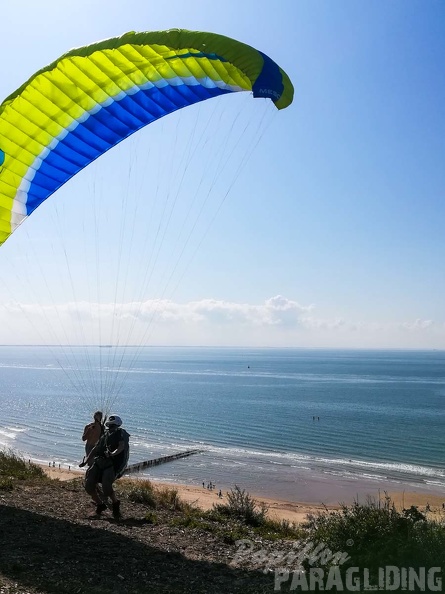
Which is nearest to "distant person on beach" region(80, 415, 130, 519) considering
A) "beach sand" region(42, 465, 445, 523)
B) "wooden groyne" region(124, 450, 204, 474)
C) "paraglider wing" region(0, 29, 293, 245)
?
"paraglider wing" region(0, 29, 293, 245)

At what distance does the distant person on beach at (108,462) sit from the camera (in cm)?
725

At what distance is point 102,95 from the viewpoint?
7.19 meters

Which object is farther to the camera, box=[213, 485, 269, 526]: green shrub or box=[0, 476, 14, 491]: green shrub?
box=[0, 476, 14, 491]: green shrub

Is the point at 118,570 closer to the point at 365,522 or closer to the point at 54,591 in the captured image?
the point at 54,591

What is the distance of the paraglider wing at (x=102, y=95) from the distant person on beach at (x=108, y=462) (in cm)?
339

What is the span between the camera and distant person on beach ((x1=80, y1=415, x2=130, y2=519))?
23.8 feet

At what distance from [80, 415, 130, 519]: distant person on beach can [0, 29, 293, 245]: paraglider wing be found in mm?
3389

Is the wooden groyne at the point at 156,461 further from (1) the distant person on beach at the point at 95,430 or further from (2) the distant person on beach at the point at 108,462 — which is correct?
(2) the distant person on beach at the point at 108,462

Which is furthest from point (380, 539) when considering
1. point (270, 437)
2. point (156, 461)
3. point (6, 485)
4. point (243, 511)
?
point (270, 437)

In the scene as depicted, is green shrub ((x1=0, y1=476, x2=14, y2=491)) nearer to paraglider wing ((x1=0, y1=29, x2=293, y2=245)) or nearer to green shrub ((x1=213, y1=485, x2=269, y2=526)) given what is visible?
green shrub ((x1=213, y1=485, x2=269, y2=526))

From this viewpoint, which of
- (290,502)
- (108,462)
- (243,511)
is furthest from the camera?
(290,502)

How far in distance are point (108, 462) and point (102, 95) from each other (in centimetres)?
526

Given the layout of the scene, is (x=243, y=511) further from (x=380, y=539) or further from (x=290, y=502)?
(x=290, y=502)

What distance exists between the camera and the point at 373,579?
473 centimetres
